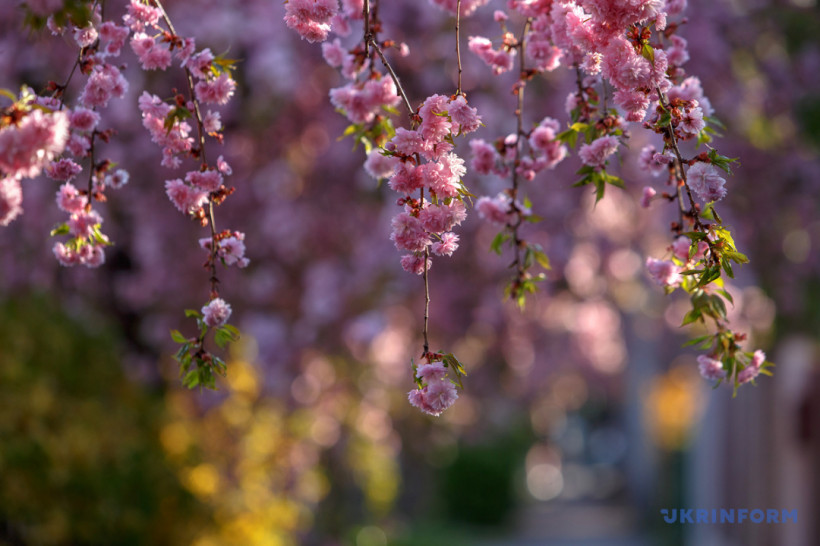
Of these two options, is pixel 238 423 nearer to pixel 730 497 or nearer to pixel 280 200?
pixel 280 200

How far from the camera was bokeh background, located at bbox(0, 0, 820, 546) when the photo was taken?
609cm

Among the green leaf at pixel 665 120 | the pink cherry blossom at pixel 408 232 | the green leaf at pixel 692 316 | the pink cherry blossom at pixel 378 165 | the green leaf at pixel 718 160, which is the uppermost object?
the pink cherry blossom at pixel 378 165

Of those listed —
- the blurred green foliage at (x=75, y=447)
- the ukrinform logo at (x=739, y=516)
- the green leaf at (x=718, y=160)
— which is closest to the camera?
the green leaf at (x=718, y=160)

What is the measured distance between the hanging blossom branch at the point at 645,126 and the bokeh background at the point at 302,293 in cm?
295

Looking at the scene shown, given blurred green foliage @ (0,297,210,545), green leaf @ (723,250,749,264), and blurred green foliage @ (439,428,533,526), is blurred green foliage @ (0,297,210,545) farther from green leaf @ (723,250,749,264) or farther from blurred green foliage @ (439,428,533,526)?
blurred green foliage @ (439,428,533,526)

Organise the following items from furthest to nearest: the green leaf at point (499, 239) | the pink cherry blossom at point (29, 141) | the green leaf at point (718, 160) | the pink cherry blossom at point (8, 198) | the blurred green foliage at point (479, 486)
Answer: the blurred green foliage at point (479, 486)
the green leaf at point (499, 239)
the green leaf at point (718, 160)
the pink cherry blossom at point (8, 198)
the pink cherry blossom at point (29, 141)

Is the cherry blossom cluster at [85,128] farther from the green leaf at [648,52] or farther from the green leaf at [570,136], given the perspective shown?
the green leaf at [648,52]

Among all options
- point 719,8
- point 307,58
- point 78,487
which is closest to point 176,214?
point 307,58

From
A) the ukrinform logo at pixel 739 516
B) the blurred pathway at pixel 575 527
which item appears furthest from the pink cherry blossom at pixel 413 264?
the blurred pathway at pixel 575 527

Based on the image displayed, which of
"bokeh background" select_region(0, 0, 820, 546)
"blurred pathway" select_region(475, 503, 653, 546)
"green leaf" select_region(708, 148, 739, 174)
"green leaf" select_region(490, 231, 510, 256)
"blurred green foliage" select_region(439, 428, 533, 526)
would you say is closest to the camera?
"green leaf" select_region(708, 148, 739, 174)

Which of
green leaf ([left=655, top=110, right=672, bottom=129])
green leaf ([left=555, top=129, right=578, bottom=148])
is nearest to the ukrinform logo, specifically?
green leaf ([left=555, top=129, right=578, bottom=148])

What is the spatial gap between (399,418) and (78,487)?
30.7 ft

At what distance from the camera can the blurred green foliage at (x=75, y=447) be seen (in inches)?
210

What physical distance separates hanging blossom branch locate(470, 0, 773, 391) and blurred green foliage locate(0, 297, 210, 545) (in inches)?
154
